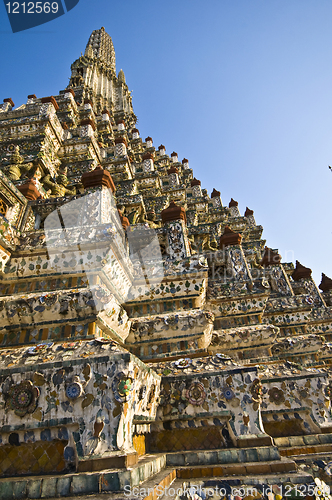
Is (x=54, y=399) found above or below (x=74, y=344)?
below

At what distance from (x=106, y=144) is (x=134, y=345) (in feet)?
55.9

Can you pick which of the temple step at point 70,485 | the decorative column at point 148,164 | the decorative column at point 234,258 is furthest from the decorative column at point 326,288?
the temple step at point 70,485

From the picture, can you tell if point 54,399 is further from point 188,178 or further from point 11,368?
point 188,178

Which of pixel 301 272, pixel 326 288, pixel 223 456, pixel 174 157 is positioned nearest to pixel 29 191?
pixel 223 456

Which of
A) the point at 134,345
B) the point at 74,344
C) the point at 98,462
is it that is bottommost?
the point at 98,462

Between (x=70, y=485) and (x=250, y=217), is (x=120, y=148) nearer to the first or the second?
(x=250, y=217)

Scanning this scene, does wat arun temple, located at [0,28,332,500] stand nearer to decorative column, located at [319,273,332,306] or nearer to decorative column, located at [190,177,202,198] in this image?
decorative column, located at [319,273,332,306]

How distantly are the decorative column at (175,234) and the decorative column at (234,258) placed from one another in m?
2.28

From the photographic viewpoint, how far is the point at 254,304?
756 cm

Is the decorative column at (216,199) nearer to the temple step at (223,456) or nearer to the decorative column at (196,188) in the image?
the decorative column at (196,188)

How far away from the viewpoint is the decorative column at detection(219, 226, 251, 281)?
324 inches

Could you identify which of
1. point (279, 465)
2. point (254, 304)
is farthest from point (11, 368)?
point (254, 304)

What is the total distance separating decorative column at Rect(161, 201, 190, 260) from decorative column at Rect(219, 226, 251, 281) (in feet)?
7.49

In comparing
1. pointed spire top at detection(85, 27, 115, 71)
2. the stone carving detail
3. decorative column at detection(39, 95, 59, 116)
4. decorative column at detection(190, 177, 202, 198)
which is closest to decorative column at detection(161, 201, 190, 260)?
the stone carving detail
